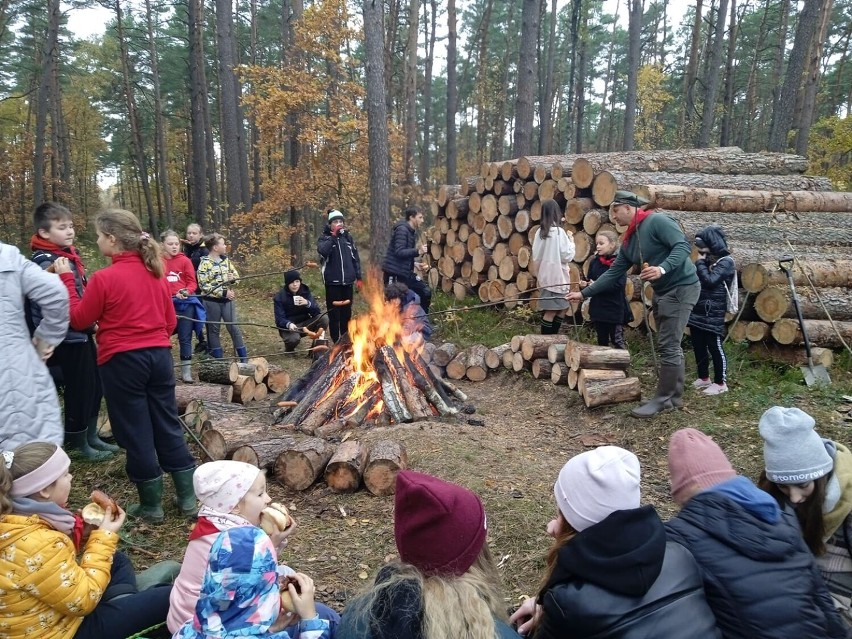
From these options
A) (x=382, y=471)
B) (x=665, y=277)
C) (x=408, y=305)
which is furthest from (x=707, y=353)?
(x=382, y=471)

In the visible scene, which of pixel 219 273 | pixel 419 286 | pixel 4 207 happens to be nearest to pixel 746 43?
pixel 419 286

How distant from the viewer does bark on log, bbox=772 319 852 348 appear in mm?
6102

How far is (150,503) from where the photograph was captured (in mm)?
3715

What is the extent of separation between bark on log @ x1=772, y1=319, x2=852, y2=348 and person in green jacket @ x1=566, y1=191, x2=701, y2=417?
160 centimetres

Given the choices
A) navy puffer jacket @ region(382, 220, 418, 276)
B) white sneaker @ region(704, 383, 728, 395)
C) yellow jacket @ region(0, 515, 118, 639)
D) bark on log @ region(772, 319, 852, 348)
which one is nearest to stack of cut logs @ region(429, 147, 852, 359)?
bark on log @ region(772, 319, 852, 348)

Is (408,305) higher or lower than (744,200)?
lower

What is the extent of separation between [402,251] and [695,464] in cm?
646

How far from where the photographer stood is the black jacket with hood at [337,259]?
802 cm

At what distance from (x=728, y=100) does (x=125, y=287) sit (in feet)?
70.2

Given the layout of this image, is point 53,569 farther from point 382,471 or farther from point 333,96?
point 333,96

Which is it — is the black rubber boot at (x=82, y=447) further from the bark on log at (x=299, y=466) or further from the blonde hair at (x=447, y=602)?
the blonde hair at (x=447, y=602)

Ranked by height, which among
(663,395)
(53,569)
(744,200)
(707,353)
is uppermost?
(744,200)

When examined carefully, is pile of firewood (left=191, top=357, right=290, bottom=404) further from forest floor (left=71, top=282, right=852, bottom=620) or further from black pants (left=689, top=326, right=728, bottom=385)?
black pants (left=689, top=326, right=728, bottom=385)

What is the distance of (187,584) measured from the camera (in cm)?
217
